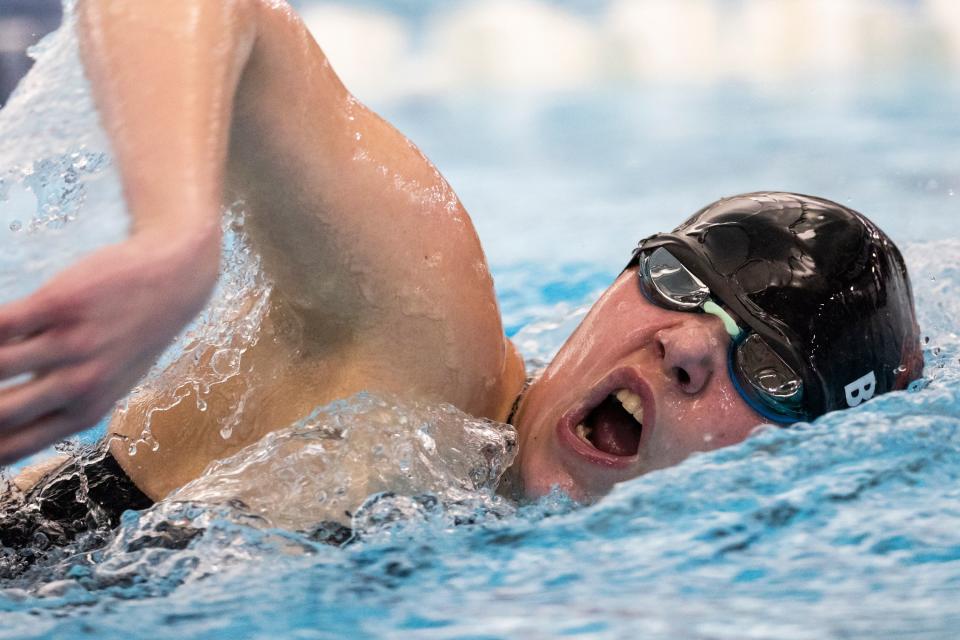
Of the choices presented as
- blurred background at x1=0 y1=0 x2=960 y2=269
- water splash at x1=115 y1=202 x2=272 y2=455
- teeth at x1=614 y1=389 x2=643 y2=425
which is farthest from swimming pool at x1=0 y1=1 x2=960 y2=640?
blurred background at x1=0 y1=0 x2=960 y2=269

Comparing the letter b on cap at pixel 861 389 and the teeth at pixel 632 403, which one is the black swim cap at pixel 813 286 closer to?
the letter b on cap at pixel 861 389

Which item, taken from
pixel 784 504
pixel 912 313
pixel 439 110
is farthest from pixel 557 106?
pixel 784 504

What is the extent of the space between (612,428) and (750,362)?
221 millimetres

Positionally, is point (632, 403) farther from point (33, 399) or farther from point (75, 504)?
point (33, 399)

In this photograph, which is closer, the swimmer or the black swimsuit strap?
the swimmer

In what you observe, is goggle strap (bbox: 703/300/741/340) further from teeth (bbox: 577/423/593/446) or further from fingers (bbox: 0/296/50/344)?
fingers (bbox: 0/296/50/344)

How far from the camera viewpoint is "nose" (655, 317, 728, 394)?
1.51 metres

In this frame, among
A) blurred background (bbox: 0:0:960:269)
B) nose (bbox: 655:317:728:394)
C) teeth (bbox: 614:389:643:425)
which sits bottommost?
teeth (bbox: 614:389:643:425)

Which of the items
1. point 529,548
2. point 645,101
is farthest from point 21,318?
point 645,101

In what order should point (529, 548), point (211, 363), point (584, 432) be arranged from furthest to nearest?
point (584, 432), point (211, 363), point (529, 548)

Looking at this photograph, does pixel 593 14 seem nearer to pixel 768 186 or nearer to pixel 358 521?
pixel 768 186

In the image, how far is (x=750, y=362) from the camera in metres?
1.53

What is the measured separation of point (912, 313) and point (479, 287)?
0.68 meters

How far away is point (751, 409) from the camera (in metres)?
1.55
